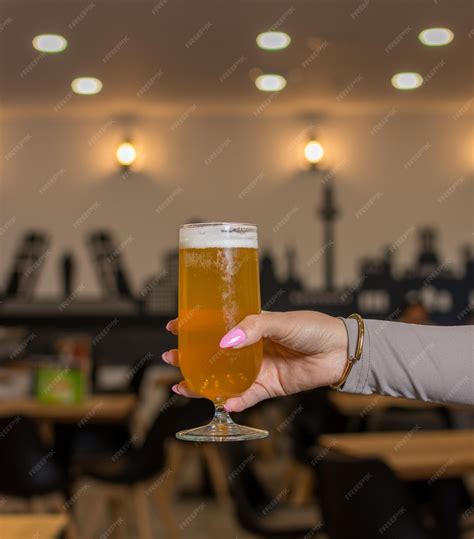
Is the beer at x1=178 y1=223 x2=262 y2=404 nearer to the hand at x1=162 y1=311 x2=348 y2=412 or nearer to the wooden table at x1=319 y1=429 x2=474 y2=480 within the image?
the hand at x1=162 y1=311 x2=348 y2=412

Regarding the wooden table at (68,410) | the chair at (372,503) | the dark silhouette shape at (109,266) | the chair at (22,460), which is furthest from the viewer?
the dark silhouette shape at (109,266)

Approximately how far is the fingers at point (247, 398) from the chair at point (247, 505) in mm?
2194

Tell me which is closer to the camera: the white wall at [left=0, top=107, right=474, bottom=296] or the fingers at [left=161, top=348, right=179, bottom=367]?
the fingers at [left=161, top=348, right=179, bottom=367]

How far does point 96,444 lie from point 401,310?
3.28 meters

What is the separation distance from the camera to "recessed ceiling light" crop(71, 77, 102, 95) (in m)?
7.16

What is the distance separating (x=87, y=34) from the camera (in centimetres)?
596

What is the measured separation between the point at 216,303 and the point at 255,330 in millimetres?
73

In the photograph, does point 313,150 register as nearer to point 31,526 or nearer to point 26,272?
point 26,272

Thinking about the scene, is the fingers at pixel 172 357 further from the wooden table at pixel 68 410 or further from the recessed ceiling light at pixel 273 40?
the recessed ceiling light at pixel 273 40

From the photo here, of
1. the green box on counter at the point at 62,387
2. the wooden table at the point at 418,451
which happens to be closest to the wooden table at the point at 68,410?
the green box on counter at the point at 62,387

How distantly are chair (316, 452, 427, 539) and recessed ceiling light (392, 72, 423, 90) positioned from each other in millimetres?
4919

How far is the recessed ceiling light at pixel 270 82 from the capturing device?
7.10 m

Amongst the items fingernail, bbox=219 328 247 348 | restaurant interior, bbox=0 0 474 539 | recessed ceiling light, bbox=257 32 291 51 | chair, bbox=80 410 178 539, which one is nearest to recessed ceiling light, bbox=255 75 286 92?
restaurant interior, bbox=0 0 474 539

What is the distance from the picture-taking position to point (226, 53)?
645 cm
